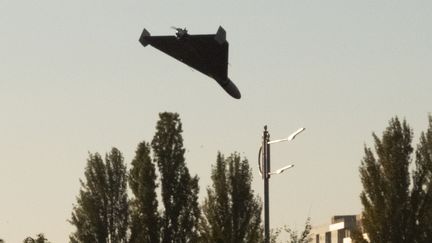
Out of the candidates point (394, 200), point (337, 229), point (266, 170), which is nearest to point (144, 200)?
point (394, 200)

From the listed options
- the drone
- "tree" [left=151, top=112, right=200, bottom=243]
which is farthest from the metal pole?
"tree" [left=151, top=112, right=200, bottom=243]

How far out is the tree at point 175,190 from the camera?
5872 cm

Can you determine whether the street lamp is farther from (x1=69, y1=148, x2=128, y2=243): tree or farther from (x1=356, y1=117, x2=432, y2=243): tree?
(x1=69, y1=148, x2=128, y2=243): tree

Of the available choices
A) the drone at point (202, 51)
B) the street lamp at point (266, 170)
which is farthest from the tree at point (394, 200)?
the drone at point (202, 51)

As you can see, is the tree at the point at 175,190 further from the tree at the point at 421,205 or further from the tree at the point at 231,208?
the tree at the point at 421,205

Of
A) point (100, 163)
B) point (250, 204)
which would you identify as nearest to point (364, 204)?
point (250, 204)

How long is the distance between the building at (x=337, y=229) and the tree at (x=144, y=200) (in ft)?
276

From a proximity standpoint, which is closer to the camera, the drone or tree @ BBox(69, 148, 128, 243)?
the drone

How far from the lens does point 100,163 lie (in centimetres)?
6388

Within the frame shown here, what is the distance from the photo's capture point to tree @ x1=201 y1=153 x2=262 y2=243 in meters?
54.9

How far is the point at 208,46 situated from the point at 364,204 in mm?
43520

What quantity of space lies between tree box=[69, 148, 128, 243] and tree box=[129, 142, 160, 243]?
1.22 meters

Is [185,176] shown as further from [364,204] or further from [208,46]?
[208,46]

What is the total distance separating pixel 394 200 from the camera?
5250cm
